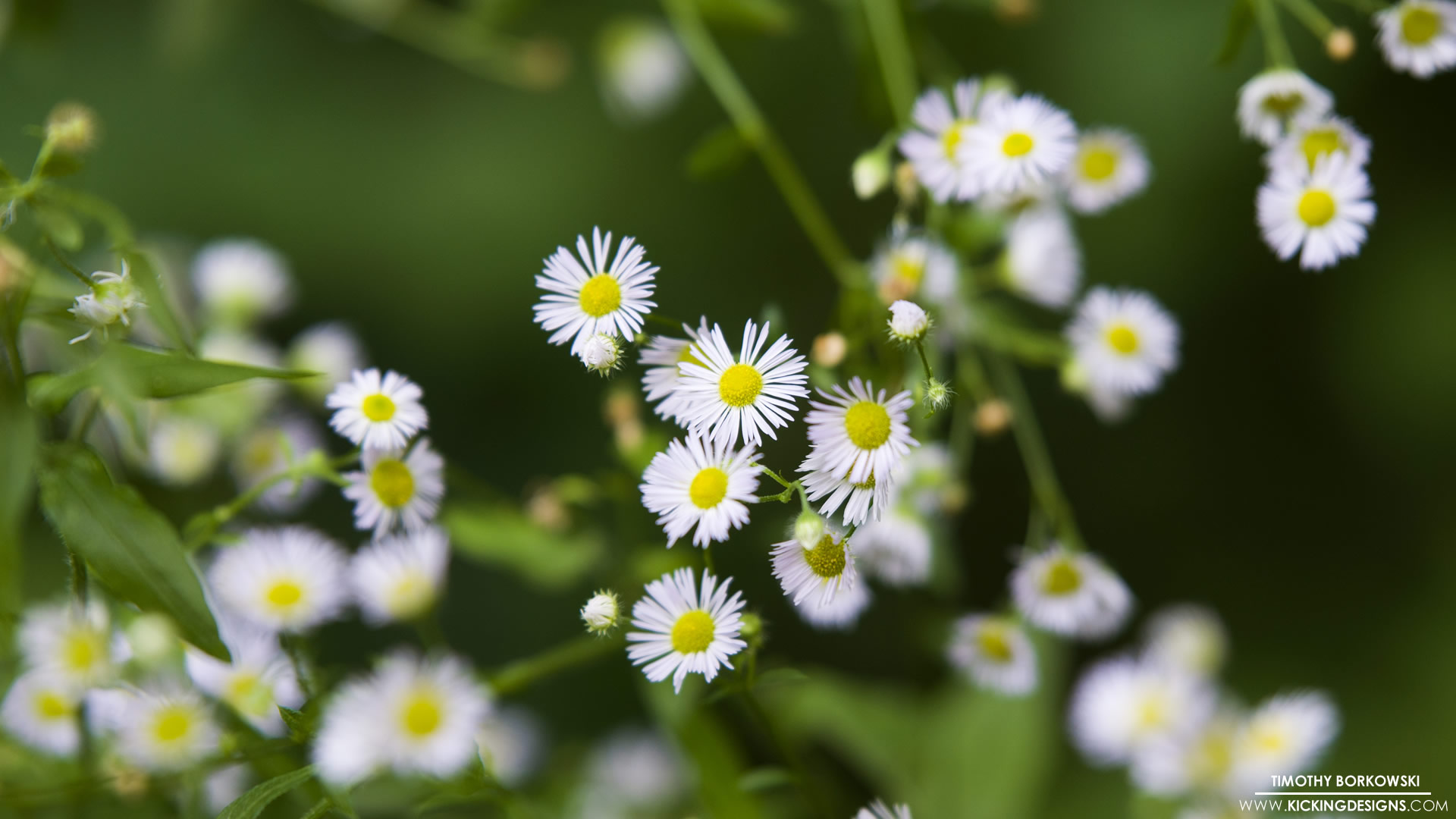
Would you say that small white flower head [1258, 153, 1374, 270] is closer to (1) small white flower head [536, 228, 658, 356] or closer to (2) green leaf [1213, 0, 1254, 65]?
(2) green leaf [1213, 0, 1254, 65]

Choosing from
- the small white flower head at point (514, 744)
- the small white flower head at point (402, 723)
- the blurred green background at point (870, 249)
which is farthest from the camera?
the blurred green background at point (870, 249)

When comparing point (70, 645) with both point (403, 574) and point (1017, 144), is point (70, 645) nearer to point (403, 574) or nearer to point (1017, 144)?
point (403, 574)

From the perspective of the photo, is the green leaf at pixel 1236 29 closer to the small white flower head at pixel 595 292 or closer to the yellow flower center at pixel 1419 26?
the yellow flower center at pixel 1419 26

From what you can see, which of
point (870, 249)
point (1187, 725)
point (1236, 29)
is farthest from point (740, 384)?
point (870, 249)

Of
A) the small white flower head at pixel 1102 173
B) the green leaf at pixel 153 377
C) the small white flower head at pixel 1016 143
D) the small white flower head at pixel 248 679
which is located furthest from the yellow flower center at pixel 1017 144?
the small white flower head at pixel 248 679

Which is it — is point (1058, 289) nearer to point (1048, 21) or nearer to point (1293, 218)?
point (1293, 218)
